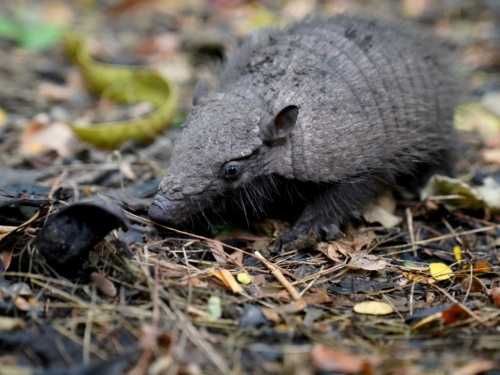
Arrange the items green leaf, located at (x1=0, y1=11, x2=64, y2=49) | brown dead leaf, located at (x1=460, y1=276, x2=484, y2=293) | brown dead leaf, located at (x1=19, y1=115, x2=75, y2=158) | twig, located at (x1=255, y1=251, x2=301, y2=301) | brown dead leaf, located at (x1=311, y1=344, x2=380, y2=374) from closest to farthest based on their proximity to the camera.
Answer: brown dead leaf, located at (x1=311, y1=344, x2=380, y2=374) < twig, located at (x1=255, y1=251, x2=301, y2=301) < brown dead leaf, located at (x1=460, y1=276, x2=484, y2=293) < brown dead leaf, located at (x1=19, y1=115, x2=75, y2=158) < green leaf, located at (x1=0, y1=11, x2=64, y2=49)

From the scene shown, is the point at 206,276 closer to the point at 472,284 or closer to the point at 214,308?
the point at 214,308

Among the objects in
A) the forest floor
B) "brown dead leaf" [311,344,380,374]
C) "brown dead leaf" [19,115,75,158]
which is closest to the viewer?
"brown dead leaf" [311,344,380,374]

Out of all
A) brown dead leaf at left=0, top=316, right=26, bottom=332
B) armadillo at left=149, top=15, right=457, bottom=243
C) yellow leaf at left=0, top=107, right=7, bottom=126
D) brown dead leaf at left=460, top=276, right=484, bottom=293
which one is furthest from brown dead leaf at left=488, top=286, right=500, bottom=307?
yellow leaf at left=0, top=107, right=7, bottom=126

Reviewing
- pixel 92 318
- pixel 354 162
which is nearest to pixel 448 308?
pixel 354 162

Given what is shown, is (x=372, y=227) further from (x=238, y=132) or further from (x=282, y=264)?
(x=238, y=132)

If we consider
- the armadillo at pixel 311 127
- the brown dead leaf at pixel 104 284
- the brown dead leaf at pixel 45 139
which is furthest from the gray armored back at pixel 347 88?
the brown dead leaf at pixel 45 139

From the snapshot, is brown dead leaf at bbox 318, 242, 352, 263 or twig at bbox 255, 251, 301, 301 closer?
twig at bbox 255, 251, 301, 301

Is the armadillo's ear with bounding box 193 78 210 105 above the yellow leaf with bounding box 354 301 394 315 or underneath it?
above

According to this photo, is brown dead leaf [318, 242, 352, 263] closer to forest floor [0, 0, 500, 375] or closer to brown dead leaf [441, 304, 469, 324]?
forest floor [0, 0, 500, 375]
